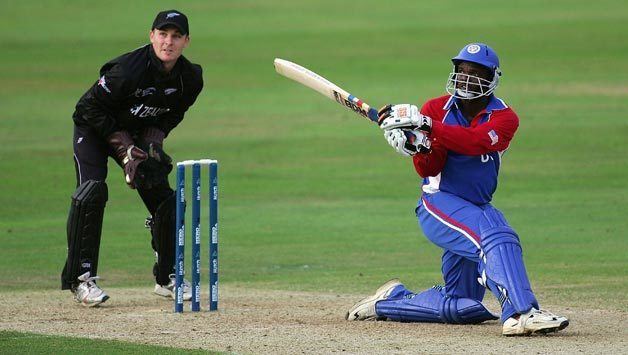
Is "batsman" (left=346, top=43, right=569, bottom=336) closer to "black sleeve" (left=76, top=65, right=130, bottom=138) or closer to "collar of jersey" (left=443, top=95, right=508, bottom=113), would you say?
"collar of jersey" (left=443, top=95, right=508, bottom=113)

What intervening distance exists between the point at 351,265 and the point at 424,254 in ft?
2.74

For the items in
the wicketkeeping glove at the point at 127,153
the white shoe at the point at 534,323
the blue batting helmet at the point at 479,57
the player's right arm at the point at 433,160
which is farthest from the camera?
the wicketkeeping glove at the point at 127,153

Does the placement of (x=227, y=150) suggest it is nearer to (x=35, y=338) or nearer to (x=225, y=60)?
(x=225, y=60)

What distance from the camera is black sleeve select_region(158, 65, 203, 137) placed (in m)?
8.15

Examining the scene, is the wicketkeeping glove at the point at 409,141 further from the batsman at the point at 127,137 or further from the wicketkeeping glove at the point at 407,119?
the batsman at the point at 127,137

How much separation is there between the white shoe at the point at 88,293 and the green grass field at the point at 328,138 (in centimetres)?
149

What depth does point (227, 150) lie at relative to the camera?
60.2 feet

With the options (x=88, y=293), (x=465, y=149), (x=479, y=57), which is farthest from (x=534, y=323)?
(x=88, y=293)

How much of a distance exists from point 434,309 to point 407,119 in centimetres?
A: 111

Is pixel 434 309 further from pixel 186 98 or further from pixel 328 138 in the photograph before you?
pixel 328 138

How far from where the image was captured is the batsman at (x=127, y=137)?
25.8 feet

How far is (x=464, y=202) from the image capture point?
715 cm

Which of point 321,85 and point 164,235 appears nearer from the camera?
point 321,85

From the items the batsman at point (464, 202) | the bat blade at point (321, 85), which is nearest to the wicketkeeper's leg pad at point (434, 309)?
the batsman at point (464, 202)
